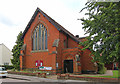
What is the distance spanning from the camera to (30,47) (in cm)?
2684

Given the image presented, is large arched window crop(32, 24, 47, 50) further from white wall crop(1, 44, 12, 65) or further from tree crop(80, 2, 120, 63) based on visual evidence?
white wall crop(1, 44, 12, 65)

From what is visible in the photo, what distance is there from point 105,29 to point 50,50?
12.7 meters

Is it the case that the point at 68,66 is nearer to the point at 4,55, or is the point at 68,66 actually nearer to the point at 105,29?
the point at 105,29

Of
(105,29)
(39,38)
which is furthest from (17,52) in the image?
(105,29)

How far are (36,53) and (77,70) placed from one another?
964 cm

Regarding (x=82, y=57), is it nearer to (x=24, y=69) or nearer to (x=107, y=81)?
(x=107, y=81)

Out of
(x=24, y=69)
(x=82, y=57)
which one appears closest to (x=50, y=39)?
(x=82, y=57)

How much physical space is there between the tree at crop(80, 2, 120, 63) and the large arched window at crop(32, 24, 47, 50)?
38.4 feet

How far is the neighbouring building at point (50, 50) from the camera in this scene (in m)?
22.0

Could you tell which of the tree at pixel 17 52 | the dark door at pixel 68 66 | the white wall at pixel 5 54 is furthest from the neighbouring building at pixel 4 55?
the dark door at pixel 68 66

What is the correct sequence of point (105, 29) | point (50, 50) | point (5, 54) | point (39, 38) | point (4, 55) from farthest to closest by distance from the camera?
point (5, 54)
point (4, 55)
point (39, 38)
point (50, 50)
point (105, 29)

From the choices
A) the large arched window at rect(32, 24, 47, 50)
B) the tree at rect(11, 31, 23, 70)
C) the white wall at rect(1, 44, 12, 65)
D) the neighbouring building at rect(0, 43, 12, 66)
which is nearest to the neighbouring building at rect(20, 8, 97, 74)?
the large arched window at rect(32, 24, 47, 50)

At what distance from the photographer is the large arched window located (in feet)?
82.2

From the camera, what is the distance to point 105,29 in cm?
1346
